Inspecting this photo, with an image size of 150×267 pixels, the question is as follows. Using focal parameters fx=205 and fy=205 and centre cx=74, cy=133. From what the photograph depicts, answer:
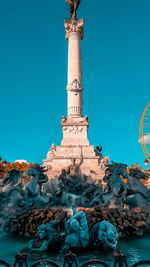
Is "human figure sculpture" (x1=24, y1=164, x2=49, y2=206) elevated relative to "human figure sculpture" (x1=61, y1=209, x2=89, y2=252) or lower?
elevated

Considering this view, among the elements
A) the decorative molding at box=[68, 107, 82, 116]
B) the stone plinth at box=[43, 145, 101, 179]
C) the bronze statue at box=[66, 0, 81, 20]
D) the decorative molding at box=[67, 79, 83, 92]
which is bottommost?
the stone plinth at box=[43, 145, 101, 179]

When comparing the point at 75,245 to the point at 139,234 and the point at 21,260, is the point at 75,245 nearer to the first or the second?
the point at 21,260

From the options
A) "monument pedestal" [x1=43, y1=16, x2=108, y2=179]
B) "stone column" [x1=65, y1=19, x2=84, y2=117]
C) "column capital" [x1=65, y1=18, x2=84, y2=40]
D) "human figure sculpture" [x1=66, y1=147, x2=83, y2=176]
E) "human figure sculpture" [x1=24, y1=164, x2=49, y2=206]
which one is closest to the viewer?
"human figure sculpture" [x1=24, y1=164, x2=49, y2=206]

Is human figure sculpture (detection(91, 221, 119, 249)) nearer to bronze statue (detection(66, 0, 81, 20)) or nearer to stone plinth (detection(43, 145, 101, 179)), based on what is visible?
stone plinth (detection(43, 145, 101, 179))

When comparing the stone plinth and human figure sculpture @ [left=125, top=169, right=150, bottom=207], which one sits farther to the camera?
the stone plinth

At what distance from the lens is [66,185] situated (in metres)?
14.6

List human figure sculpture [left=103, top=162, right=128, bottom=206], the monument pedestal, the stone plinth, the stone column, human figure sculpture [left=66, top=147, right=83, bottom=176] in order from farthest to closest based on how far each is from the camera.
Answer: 1. the stone column
2. the monument pedestal
3. the stone plinth
4. human figure sculpture [left=66, top=147, right=83, bottom=176]
5. human figure sculpture [left=103, top=162, right=128, bottom=206]

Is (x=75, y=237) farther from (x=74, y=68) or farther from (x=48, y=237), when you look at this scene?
(x=74, y=68)

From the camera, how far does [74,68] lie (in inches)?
934

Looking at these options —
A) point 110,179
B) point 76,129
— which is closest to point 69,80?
point 76,129

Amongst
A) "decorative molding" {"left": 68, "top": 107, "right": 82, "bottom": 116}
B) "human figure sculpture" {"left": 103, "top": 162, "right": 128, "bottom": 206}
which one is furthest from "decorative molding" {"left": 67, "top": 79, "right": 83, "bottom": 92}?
"human figure sculpture" {"left": 103, "top": 162, "right": 128, "bottom": 206}

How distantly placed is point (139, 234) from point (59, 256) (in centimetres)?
442

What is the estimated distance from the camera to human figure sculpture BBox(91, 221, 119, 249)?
5.47m

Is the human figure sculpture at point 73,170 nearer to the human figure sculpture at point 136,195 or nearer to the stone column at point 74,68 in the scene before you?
the stone column at point 74,68
